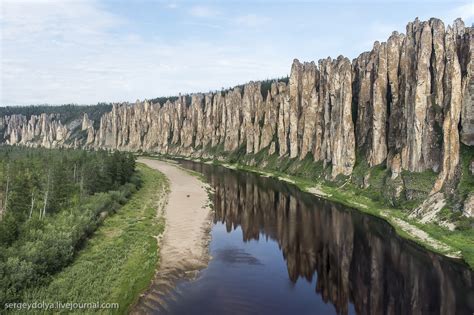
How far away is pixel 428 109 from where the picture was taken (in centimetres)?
8856

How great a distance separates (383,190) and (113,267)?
60.1 m

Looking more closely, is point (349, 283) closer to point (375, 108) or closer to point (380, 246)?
point (380, 246)

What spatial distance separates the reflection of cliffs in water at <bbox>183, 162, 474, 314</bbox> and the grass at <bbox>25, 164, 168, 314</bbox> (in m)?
16.6

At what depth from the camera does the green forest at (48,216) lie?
126 ft

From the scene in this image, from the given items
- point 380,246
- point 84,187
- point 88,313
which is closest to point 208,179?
point 84,187


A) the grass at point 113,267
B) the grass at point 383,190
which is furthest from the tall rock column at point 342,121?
the grass at point 113,267

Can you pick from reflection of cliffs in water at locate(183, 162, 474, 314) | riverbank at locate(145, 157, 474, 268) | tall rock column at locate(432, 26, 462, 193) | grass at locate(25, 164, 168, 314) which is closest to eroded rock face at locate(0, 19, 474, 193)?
tall rock column at locate(432, 26, 462, 193)

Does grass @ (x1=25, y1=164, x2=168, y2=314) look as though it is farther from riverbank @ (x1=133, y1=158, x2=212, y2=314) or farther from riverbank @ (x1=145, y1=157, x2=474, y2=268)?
riverbank @ (x1=145, y1=157, x2=474, y2=268)

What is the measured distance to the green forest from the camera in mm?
38556

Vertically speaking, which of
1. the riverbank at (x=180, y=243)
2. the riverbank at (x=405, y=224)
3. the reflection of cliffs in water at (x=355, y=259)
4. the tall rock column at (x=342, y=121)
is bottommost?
the riverbank at (x=180, y=243)

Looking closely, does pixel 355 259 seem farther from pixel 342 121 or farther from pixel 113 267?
pixel 342 121

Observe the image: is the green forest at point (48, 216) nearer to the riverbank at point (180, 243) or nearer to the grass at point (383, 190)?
the riverbank at point (180, 243)

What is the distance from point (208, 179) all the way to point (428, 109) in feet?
232

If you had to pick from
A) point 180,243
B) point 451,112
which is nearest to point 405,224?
point 451,112
